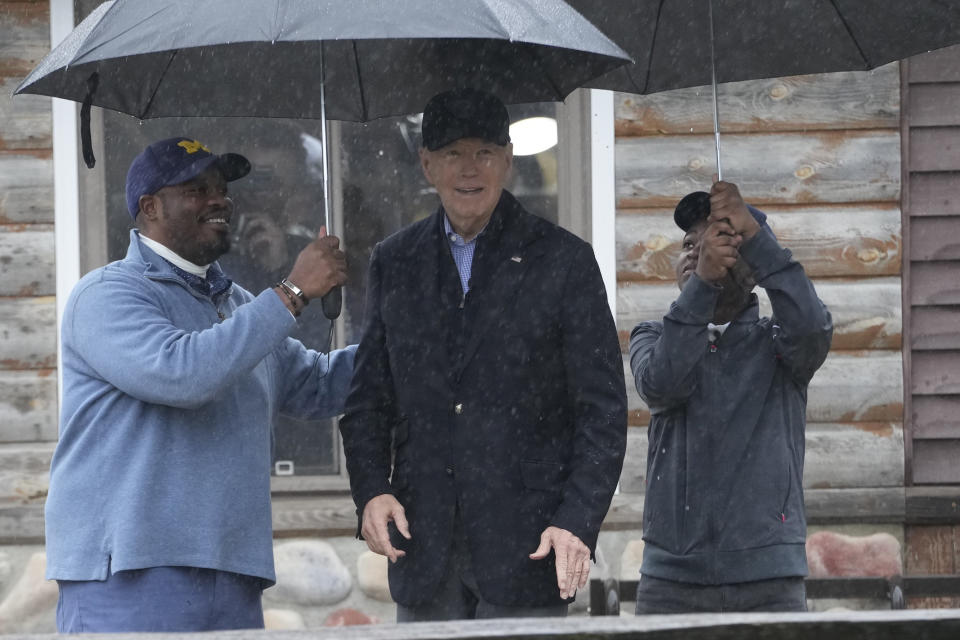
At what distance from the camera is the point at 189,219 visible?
10.8 ft

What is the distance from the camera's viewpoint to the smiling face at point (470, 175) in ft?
10.3

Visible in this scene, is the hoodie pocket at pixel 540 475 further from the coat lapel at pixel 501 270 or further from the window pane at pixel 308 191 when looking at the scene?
the window pane at pixel 308 191

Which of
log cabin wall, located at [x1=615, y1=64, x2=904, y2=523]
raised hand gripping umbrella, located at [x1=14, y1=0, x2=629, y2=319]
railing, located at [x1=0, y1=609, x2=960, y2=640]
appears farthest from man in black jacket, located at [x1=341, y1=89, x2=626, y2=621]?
log cabin wall, located at [x1=615, y1=64, x2=904, y2=523]

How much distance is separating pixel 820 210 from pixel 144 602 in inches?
143

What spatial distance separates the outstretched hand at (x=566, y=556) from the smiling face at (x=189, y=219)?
47.0 inches

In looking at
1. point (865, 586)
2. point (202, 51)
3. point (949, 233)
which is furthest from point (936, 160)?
point (202, 51)

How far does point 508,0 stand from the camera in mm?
2904

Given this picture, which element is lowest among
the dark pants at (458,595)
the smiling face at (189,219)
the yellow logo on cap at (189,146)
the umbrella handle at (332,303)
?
the dark pants at (458,595)

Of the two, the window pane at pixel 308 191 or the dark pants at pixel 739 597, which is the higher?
the window pane at pixel 308 191

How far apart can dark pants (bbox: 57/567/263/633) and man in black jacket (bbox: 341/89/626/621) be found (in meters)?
0.44

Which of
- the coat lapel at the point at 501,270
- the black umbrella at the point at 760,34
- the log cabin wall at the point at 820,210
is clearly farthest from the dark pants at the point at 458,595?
the log cabin wall at the point at 820,210

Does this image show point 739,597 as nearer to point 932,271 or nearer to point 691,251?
point 691,251

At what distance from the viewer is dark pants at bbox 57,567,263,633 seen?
3.00m

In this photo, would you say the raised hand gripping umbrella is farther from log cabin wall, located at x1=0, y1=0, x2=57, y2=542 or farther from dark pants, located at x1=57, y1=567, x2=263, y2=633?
log cabin wall, located at x1=0, y1=0, x2=57, y2=542
